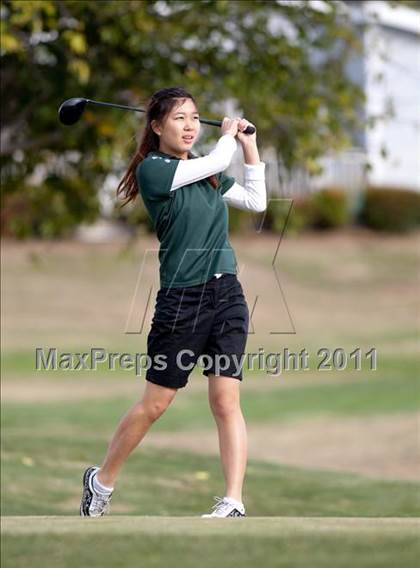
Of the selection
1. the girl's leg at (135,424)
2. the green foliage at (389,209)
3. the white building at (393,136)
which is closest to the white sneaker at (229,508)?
the girl's leg at (135,424)

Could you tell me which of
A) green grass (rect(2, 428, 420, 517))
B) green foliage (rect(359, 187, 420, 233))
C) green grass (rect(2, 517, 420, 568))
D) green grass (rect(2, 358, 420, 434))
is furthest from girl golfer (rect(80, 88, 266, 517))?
green foliage (rect(359, 187, 420, 233))

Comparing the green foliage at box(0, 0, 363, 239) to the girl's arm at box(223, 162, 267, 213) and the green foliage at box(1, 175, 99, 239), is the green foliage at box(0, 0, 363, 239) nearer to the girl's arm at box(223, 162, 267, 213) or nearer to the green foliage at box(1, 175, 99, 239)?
the green foliage at box(1, 175, 99, 239)

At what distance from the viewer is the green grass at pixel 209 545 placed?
514 centimetres

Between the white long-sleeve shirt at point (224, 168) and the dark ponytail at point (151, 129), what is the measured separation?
6.2 inches

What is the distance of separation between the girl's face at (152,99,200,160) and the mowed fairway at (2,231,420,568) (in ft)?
5.69

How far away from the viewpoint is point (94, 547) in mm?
5242

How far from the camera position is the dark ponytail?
6.87m

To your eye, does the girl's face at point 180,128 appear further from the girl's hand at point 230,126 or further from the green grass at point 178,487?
the green grass at point 178,487

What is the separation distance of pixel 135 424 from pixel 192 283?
2.41 ft

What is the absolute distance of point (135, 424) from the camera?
686 centimetres

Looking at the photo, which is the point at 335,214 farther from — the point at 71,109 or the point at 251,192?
the point at 251,192

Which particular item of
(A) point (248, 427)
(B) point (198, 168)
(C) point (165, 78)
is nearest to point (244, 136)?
(B) point (198, 168)

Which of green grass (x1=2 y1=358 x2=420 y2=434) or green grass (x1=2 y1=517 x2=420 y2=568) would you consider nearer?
green grass (x1=2 y1=517 x2=420 y2=568)

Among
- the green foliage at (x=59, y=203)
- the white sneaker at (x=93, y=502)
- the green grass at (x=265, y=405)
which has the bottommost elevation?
the green grass at (x=265, y=405)
